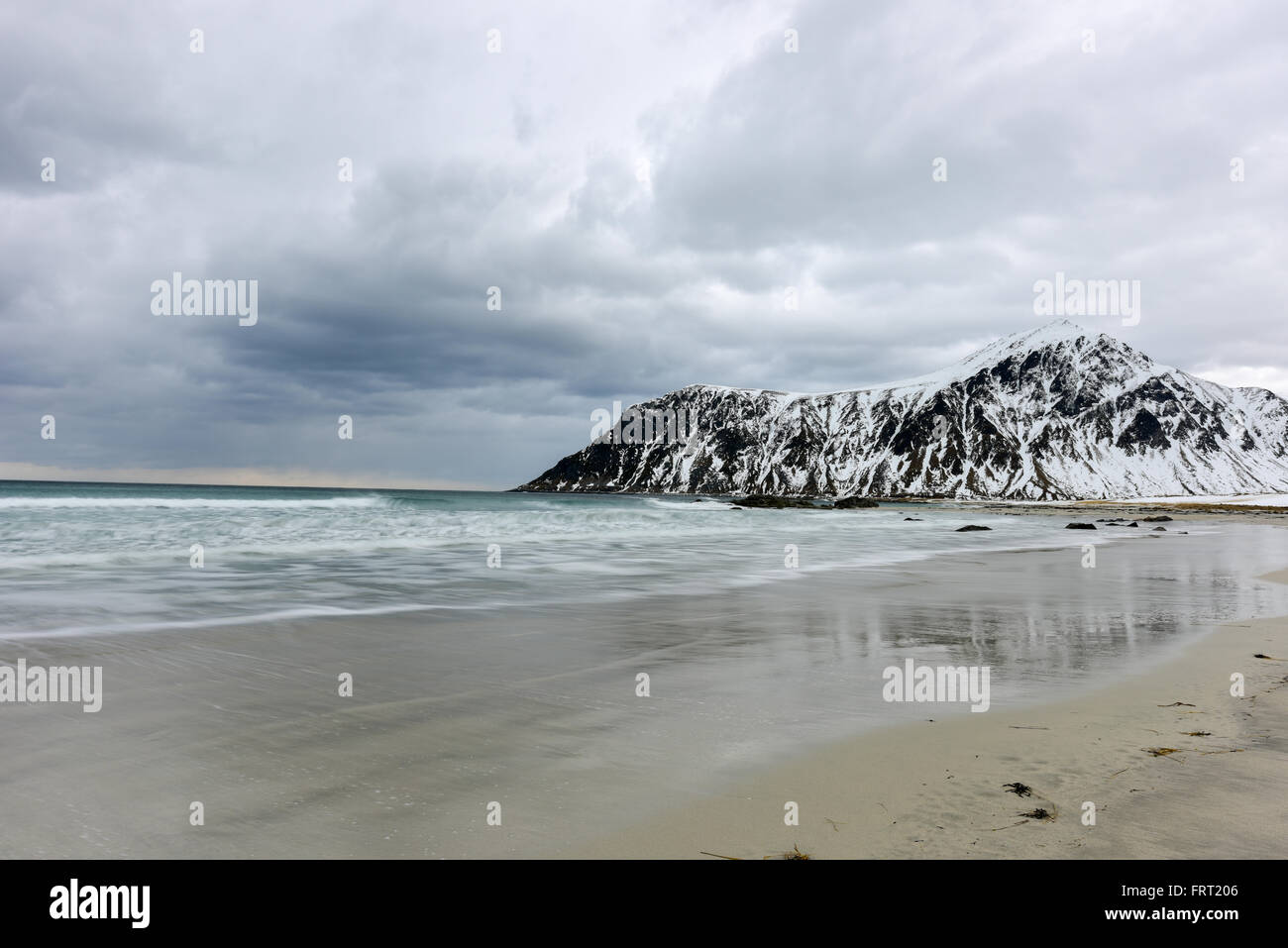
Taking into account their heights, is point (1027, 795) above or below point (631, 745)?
above

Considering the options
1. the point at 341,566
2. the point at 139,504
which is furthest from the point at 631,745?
the point at 139,504

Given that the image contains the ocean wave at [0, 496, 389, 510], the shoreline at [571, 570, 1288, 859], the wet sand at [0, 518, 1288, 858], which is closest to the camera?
the shoreline at [571, 570, 1288, 859]

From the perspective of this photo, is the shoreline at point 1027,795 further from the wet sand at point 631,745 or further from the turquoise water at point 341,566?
the turquoise water at point 341,566

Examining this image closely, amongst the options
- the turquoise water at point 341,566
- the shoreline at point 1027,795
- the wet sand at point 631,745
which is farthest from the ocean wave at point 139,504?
the shoreline at point 1027,795

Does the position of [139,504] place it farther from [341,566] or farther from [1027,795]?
[1027,795]

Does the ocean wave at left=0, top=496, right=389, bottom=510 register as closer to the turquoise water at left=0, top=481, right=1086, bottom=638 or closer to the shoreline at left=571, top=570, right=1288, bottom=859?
the turquoise water at left=0, top=481, right=1086, bottom=638

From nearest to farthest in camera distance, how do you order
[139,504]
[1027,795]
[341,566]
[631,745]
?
1. [1027,795]
2. [631,745]
3. [341,566]
4. [139,504]

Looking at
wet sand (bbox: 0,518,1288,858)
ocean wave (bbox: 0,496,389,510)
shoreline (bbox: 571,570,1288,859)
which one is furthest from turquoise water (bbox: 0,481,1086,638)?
ocean wave (bbox: 0,496,389,510)

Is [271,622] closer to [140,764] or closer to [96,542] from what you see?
[140,764]

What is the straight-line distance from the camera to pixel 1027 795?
5.02 metres

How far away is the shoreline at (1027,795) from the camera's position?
4.30m

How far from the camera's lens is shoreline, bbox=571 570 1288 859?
4301 mm

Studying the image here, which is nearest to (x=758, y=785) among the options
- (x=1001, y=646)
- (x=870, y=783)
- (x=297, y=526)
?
(x=870, y=783)
